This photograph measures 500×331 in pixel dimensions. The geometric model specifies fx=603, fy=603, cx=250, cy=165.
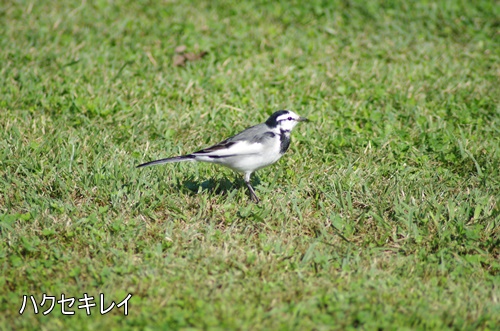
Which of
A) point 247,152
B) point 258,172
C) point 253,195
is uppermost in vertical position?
point 247,152

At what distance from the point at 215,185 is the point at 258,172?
0.53 meters

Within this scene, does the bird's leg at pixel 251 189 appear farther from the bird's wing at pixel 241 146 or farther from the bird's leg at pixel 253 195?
the bird's wing at pixel 241 146

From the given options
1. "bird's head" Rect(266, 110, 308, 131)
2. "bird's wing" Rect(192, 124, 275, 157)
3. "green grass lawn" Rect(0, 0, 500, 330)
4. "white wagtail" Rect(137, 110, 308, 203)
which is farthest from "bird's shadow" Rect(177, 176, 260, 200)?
"bird's head" Rect(266, 110, 308, 131)

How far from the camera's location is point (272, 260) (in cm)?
443

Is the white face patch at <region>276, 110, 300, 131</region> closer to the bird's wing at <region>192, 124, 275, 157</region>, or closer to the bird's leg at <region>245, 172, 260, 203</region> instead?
the bird's wing at <region>192, 124, 275, 157</region>

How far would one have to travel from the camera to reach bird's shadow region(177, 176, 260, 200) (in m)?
5.42

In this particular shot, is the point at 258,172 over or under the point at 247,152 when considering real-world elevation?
under

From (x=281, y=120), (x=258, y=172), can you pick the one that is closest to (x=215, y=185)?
(x=258, y=172)

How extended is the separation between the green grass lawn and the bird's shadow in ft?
0.15

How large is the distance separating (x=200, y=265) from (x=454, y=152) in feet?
10.1

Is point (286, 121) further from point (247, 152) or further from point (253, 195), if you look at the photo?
point (253, 195)

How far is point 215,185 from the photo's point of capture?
5.54 m

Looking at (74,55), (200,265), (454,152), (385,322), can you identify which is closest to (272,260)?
(200,265)

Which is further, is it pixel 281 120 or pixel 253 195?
pixel 281 120
